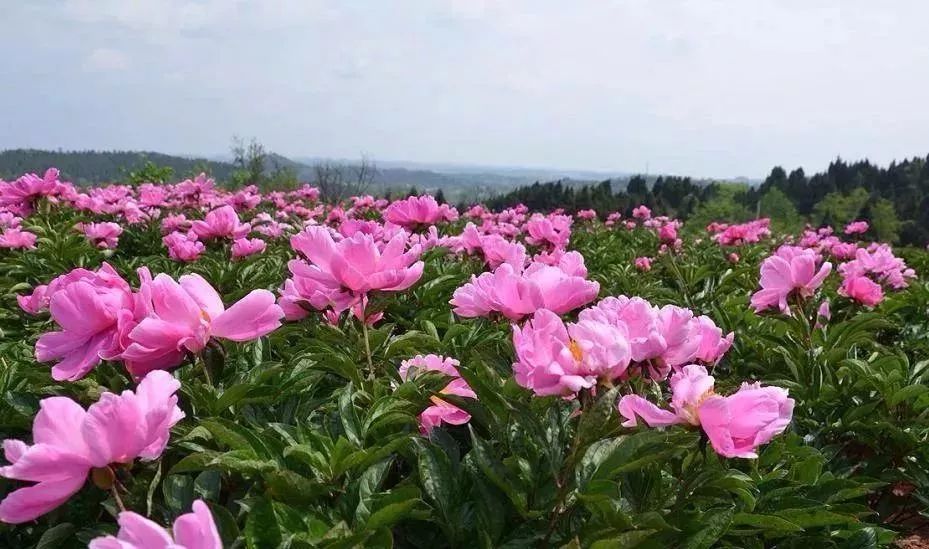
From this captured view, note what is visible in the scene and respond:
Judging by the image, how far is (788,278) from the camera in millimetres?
2189

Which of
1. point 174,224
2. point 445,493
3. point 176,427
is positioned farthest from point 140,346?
point 174,224

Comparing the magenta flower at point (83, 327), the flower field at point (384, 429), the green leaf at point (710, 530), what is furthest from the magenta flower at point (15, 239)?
the green leaf at point (710, 530)

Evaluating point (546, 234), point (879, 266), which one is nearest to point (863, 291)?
point (879, 266)

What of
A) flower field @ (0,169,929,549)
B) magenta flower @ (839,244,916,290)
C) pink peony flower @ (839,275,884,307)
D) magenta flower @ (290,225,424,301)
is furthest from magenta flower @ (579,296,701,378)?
magenta flower @ (839,244,916,290)

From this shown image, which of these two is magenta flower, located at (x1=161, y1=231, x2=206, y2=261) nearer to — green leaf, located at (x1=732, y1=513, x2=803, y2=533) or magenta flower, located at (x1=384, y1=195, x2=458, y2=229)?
magenta flower, located at (x1=384, y1=195, x2=458, y2=229)

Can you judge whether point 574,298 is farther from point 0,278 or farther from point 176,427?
point 0,278

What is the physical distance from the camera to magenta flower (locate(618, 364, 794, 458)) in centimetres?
112

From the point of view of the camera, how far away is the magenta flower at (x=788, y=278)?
2170 mm

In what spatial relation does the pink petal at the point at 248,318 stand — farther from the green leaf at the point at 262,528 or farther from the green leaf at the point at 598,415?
the green leaf at the point at 598,415

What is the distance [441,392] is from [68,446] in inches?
24.6

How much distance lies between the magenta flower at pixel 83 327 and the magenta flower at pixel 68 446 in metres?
0.27

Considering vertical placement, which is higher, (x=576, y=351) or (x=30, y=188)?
(x=30, y=188)

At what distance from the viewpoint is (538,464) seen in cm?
119

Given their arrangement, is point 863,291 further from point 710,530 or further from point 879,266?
point 710,530
